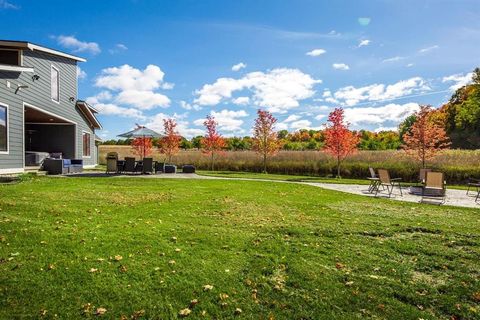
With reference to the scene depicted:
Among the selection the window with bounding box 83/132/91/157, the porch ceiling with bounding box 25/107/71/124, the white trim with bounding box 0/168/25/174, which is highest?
the porch ceiling with bounding box 25/107/71/124

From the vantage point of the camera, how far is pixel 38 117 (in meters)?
17.2

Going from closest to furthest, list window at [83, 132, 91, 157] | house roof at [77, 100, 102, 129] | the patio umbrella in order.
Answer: the patio umbrella < house roof at [77, 100, 102, 129] < window at [83, 132, 91, 157]

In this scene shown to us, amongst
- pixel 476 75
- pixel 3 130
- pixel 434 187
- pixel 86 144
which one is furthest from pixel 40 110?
pixel 476 75

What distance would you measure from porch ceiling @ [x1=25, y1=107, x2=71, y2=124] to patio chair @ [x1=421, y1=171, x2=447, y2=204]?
623 inches

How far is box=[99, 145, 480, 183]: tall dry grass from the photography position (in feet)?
70.9

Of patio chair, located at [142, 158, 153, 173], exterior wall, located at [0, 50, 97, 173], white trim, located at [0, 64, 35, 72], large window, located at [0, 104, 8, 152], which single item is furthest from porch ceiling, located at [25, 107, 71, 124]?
patio chair, located at [142, 158, 153, 173]

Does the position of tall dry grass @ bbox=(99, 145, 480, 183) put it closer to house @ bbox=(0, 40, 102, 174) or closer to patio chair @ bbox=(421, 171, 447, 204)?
patio chair @ bbox=(421, 171, 447, 204)

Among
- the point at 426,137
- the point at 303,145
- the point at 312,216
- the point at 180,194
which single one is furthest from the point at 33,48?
the point at 303,145

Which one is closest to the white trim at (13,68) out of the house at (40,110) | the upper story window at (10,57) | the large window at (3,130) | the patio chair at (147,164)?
the house at (40,110)

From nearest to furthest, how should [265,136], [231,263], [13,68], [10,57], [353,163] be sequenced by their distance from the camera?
1. [231,263]
2. [13,68]
3. [10,57]
4. [353,163]
5. [265,136]

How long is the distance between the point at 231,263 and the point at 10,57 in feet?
47.2

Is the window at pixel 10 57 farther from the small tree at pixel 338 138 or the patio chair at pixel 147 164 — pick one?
the small tree at pixel 338 138

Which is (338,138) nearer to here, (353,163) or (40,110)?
(353,163)

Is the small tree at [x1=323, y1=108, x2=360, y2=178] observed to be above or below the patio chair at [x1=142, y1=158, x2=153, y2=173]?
above
